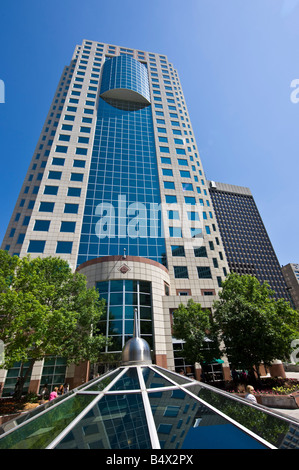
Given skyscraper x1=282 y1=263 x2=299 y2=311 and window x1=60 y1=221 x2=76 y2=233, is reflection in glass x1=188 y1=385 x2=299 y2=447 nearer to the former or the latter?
window x1=60 y1=221 x2=76 y2=233

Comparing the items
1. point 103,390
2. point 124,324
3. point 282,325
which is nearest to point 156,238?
point 124,324

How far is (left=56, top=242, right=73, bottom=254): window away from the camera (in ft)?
99.3

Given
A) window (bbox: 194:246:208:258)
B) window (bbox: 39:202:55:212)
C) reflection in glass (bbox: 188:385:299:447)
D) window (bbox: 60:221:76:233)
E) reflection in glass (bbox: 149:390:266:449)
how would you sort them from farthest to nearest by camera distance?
window (bbox: 194:246:208:258)
window (bbox: 39:202:55:212)
window (bbox: 60:221:76:233)
reflection in glass (bbox: 188:385:299:447)
reflection in glass (bbox: 149:390:266:449)

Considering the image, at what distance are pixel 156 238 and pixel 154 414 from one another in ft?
99.6

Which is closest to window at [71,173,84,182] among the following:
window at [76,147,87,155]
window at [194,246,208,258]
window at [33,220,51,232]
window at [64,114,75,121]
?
window at [76,147,87,155]

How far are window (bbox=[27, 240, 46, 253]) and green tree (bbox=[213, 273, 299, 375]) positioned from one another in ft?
77.5

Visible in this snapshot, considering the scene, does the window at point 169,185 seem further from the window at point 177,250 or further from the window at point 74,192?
the window at point 74,192

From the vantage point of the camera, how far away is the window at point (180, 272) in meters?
31.8

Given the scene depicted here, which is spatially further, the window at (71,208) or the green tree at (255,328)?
the window at (71,208)

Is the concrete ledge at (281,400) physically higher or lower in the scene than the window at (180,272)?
lower

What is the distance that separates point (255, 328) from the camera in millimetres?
17953

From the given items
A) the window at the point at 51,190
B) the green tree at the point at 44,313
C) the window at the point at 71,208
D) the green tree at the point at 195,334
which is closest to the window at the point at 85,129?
the window at the point at 51,190

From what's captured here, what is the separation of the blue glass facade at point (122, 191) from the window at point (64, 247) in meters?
1.45
